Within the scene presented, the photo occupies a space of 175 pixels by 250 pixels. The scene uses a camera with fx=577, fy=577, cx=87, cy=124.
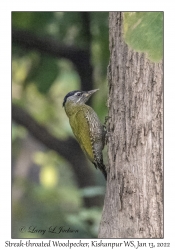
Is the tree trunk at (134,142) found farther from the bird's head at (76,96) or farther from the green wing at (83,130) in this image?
the bird's head at (76,96)

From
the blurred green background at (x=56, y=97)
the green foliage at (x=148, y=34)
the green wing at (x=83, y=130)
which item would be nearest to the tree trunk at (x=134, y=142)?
the green foliage at (x=148, y=34)

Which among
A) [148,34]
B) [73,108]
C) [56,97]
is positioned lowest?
[73,108]

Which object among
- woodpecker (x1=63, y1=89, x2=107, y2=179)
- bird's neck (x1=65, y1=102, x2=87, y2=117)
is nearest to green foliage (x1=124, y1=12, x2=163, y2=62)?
woodpecker (x1=63, y1=89, x2=107, y2=179)

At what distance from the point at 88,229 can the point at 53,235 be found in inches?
41.1

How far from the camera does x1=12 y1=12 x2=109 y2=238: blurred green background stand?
6.32 metres

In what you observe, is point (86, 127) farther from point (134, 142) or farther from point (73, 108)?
point (134, 142)

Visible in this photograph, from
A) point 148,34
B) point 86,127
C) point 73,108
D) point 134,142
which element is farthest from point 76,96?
point 148,34

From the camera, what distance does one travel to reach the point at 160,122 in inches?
163

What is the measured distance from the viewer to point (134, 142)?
424cm

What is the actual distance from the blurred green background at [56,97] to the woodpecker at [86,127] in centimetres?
51

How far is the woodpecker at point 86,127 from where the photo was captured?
5.39 m

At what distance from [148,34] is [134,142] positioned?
45.0 inches

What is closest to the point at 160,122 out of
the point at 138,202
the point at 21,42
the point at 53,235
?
the point at 138,202

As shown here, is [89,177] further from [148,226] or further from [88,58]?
[148,226]
